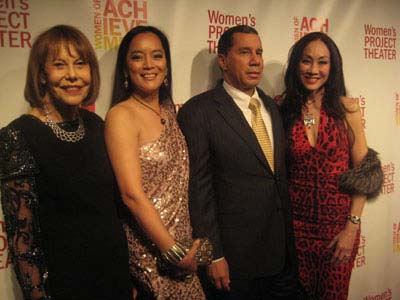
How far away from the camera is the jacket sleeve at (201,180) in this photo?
5.61 ft

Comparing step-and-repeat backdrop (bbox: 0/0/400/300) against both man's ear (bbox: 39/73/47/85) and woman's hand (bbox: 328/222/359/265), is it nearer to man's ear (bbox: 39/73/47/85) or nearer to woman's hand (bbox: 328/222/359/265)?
man's ear (bbox: 39/73/47/85)

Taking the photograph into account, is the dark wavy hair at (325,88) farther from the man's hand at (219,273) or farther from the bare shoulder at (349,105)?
the man's hand at (219,273)

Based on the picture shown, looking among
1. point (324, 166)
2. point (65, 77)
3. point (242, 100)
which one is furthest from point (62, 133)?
point (324, 166)

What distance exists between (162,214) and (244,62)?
77 cm

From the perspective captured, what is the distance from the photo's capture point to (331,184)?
2.04 meters

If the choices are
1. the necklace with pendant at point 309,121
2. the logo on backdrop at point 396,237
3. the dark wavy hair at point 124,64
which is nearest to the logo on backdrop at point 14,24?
the dark wavy hair at point 124,64

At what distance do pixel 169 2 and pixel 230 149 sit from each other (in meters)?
0.82

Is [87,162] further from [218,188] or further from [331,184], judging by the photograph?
[331,184]

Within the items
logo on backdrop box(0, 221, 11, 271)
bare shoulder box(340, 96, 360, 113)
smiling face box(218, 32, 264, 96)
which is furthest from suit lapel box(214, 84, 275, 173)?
logo on backdrop box(0, 221, 11, 271)

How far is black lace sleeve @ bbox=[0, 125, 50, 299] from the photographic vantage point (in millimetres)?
1251

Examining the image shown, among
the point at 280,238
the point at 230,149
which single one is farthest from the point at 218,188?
the point at 280,238

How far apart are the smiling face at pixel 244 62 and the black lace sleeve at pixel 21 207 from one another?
3.20ft

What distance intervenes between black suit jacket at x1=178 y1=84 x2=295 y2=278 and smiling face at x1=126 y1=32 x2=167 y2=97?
215 mm

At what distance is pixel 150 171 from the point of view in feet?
5.15
